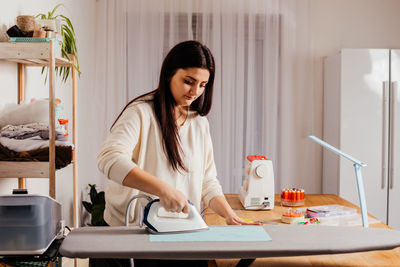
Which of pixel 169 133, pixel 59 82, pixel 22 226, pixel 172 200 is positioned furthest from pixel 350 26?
pixel 22 226

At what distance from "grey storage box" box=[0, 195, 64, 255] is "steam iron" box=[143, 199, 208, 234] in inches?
12.9

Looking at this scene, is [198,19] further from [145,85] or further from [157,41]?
[145,85]

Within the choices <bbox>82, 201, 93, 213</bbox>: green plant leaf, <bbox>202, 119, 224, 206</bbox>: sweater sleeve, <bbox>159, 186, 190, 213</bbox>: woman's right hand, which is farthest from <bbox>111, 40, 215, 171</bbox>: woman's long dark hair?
<bbox>82, 201, 93, 213</bbox>: green plant leaf

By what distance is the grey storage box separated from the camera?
128 centimetres

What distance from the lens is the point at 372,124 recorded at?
346 centimetres

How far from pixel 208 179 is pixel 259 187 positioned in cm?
59

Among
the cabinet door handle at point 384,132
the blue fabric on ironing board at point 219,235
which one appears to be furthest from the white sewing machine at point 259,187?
the cabinet door handle at point 384,132

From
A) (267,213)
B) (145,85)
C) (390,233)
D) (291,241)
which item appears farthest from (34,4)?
(390,233)

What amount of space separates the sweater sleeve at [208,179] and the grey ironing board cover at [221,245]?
1.32 feet

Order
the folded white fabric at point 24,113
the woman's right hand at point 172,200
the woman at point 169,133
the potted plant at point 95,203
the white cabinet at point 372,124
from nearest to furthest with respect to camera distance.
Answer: the woman's right hand at point 172,200, the woman at point 169,133, the folded white fabric at point 24,113, the potted plant at point 95,203, the white cabinet at point 372,124

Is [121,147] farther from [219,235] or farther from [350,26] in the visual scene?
[350,26]

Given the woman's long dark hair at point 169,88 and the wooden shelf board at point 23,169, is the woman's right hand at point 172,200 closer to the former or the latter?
the woman's long dark hair at point 169,88

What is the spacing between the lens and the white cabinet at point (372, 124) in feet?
11.3

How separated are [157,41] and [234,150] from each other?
1.21 m
